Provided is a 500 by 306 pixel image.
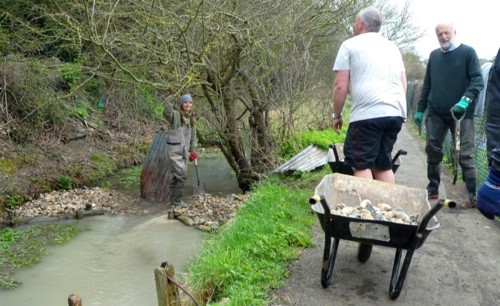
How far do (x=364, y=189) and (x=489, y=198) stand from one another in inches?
60.3

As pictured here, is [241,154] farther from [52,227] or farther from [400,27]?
[400,27]

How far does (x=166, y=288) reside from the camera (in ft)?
13.2

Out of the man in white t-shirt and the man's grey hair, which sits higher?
the man's grey hair

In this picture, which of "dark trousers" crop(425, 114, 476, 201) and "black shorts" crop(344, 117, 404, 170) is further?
"dark trousers" crop(425, 114, 476, 201)

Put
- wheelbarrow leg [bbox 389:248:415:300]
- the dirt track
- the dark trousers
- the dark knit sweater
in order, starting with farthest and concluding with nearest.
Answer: the dark trousers, the dark knit sweater, the dirt track, wheelbarrow leg [bbox 389:248:415:300]

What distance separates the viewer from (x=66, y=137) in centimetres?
1383

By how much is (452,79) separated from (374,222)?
3098 millimetres

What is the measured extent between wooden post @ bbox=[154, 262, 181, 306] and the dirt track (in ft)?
2.69

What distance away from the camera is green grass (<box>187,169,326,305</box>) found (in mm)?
3959

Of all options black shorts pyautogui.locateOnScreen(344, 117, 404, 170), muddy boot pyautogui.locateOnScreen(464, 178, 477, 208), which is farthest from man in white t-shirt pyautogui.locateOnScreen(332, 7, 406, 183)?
muddy boot pyautogui.locateOnScreen(464, 178, 477, 208)

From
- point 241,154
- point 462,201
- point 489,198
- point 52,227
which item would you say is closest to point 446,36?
point 462,201

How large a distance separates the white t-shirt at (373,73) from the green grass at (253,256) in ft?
4.60

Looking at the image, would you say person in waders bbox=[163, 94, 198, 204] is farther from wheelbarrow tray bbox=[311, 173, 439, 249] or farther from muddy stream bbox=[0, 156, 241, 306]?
wheelbarrow tray bbox=[311, 173, 439, 249]

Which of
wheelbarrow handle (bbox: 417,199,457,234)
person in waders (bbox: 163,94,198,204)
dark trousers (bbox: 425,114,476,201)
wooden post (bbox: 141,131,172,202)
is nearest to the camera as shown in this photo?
wheelbarrow handle (bbox: 417,199,457,234)
